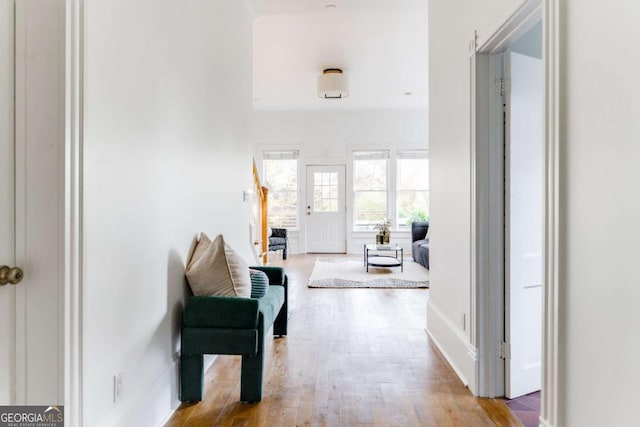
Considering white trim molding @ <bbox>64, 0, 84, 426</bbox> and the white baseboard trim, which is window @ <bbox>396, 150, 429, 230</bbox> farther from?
white trim molding @ <bbox>64, 0, 84, 426</bbox>

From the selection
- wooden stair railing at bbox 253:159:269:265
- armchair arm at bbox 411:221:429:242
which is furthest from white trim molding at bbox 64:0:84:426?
armchair arm at bbox 411:221:429:242

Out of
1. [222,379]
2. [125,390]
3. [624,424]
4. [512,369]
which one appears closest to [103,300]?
[125,390]

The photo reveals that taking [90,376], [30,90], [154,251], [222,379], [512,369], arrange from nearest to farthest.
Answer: [30,90], [90,376], [154,251], [512,369], [222,379]

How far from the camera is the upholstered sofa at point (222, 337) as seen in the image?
2078 mm

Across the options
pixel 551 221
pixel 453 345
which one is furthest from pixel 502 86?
pixel 453 345

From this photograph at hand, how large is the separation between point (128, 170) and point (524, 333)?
7.49 feet

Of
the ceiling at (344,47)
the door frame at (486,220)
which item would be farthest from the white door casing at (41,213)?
the ceiling at (344,47)

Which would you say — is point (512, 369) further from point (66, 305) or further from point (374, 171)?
point (374, 171)

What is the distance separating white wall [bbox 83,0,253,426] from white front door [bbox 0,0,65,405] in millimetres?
90

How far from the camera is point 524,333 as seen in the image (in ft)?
7.45

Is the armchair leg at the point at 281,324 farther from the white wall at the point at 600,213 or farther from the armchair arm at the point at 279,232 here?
the armchair arm at the point at 279,232

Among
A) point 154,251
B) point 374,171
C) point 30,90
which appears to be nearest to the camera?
point 30,90

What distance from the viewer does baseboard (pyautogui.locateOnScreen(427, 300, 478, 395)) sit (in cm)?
234

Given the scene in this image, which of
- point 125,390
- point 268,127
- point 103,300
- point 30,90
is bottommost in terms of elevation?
Result: point 125,390
